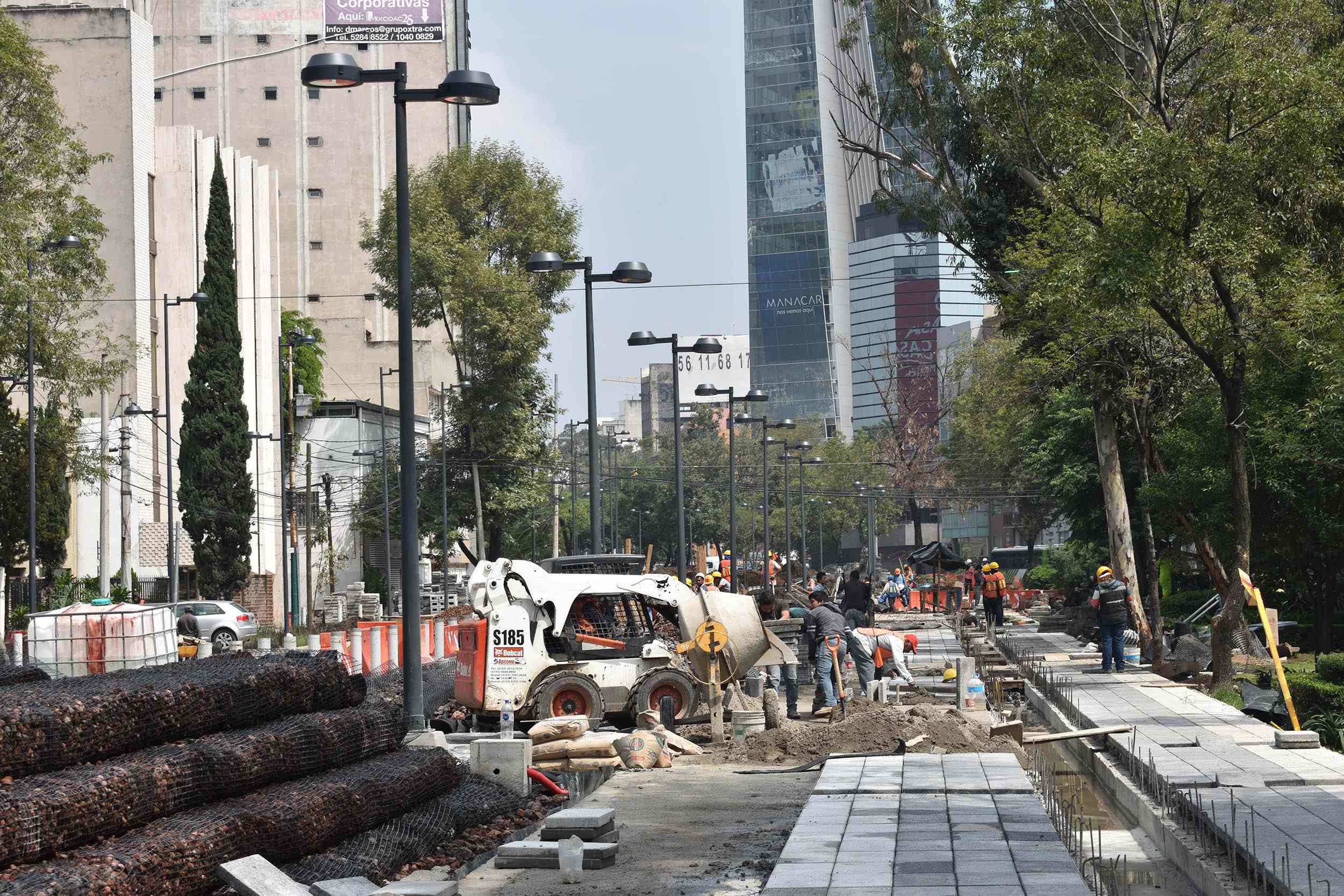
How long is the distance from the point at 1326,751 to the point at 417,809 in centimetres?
815

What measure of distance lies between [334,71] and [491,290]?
4123 centimetres

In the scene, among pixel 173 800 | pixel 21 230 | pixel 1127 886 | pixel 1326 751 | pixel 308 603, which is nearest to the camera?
pixel 173 800

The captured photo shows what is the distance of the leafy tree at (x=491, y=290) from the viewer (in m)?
57.2

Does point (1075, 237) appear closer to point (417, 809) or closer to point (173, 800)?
point (417, 809)

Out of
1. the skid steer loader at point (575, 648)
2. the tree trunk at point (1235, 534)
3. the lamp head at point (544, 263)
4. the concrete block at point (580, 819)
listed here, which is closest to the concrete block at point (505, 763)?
the concrete block at point (580, 819)

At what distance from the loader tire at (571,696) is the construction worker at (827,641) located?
335 cm

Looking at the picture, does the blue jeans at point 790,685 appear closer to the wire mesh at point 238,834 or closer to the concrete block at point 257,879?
the wire mesh at point 238,834

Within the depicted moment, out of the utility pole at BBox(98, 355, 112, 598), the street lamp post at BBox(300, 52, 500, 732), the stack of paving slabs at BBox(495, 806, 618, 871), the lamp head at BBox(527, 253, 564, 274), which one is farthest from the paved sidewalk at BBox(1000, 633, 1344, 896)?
the utility pole at BBox(98, 355, 112, 598)

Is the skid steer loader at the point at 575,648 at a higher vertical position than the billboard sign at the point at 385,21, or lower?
lower

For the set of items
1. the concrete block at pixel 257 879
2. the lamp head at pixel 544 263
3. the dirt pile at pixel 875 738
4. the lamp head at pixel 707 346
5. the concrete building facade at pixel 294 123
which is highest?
the concrete building facade at pixel 294 123

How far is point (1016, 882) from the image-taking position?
8.66 metres

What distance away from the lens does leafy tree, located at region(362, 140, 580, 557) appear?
5716 cm

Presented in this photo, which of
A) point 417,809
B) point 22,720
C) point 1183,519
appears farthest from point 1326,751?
point 1183,519

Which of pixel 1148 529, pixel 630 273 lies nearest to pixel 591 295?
pixel 630 273
